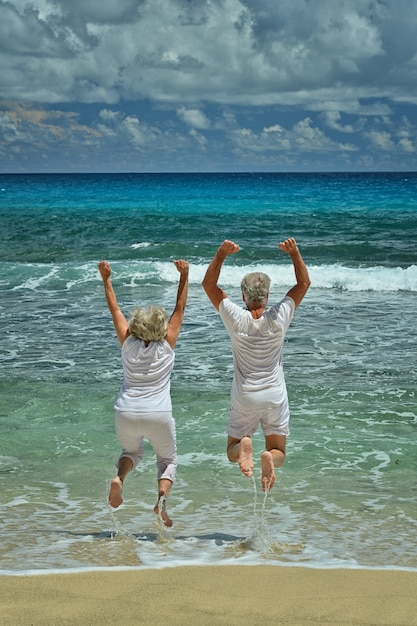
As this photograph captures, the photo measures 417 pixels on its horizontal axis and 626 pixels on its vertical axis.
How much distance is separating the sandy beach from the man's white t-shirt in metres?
1.11

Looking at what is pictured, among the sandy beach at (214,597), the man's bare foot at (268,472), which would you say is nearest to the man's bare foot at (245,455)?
the man's bare foot at (268,472)

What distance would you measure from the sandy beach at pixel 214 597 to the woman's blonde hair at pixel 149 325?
4.83 ft

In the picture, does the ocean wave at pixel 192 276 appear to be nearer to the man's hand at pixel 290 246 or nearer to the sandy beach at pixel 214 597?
the man's hand at pixel 290 246

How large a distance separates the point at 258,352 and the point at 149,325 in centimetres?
77

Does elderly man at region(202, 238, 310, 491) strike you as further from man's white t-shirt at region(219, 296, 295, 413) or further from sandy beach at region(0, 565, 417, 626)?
sandy beach at region(0, 565, 417, 626)

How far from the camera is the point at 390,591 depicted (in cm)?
457

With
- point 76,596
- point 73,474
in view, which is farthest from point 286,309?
point 73,474

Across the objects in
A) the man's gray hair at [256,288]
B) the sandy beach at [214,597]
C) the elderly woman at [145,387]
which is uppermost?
the man's gray hair at [256,288]

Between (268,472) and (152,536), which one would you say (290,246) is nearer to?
(268,472)

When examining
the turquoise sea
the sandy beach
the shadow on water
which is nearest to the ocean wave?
the turquoise sea

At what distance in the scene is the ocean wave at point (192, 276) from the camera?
67.1 feet

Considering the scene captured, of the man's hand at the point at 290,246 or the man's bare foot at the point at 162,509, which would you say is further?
the man's hand at the point at 290,246

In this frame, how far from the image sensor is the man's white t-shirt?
17.8 feet

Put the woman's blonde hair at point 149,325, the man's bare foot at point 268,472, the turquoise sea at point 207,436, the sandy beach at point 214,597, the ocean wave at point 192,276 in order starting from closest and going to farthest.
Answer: the sandy beach at point 214,597
the woman's blonde hair at point 149,325
the man's bare foot at point 268,472
the turquoise sea at point 207,436
the ocean wave at point 192,276
